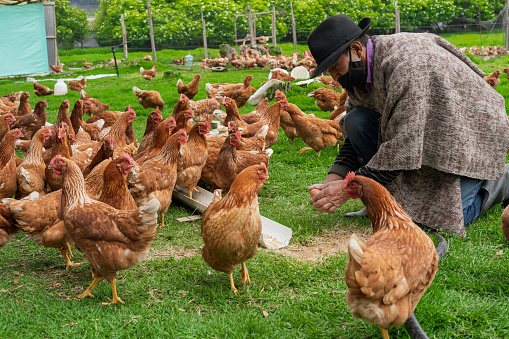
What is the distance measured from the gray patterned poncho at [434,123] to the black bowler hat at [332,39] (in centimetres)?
34

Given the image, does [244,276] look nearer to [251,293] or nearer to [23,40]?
[251,293]

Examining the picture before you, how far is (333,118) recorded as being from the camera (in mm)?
7625

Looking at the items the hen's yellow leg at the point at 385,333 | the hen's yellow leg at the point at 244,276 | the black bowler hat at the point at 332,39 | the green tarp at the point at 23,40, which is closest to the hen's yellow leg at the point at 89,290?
the hen's yellow leg at the point at 244,276

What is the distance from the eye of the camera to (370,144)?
13.4 ft

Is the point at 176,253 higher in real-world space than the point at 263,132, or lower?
lower

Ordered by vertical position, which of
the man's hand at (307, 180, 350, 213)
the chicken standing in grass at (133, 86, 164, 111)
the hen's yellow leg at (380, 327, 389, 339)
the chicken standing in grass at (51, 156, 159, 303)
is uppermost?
the chicken standing in grass at (133, 86, 164, 111)

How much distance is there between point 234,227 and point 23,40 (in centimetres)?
2224

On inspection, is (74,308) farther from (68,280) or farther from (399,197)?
(399,197)

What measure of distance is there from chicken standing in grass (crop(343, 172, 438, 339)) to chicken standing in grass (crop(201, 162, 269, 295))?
3.13ft

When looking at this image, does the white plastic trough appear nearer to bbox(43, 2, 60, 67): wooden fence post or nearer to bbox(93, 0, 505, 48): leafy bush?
bbox(43, 2, 60, 67): wooden fence post

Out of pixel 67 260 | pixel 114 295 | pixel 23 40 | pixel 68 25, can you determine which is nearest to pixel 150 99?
pixel 67 260

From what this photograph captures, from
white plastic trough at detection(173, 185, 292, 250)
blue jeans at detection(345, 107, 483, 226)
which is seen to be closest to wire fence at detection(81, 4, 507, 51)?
blue jeans at detection(345, 107, 483, 226)

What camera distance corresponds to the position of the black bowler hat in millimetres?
3377

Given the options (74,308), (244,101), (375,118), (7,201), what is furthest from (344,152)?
(244,101)
